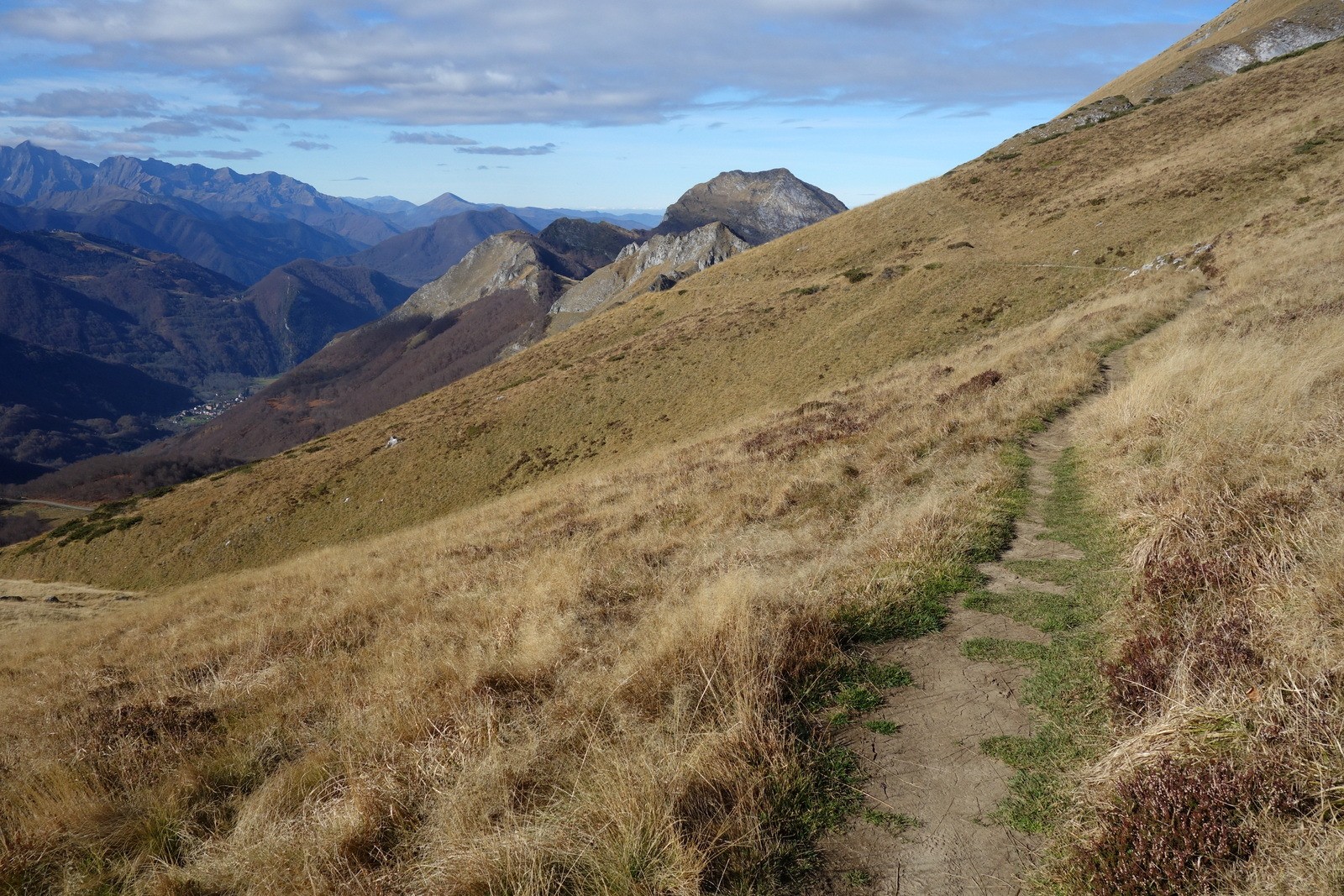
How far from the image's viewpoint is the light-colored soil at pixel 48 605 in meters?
22.3

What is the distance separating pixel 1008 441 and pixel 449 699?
1000 centimetres

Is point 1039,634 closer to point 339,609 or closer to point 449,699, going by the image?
point 449,699

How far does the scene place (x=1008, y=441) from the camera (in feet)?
37.5

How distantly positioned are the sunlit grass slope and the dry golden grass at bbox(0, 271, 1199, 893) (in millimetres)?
23671

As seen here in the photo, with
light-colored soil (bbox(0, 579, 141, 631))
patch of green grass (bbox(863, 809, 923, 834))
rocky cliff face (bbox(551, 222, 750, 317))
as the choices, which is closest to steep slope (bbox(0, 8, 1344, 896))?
patch of green grass (bbox(863, 809, 923, 834))

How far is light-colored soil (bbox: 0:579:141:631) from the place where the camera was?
877 inches

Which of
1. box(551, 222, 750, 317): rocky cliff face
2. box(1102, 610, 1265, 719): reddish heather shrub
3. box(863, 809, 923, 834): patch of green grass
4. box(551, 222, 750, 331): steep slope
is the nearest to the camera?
box(863, 809, 923, 834): patch of green grass

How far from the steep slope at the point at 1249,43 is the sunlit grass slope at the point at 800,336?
14.1m

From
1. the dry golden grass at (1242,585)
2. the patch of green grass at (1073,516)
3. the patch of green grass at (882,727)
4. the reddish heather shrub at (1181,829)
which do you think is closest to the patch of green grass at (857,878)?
the reddish heather shrub at (1181,829)

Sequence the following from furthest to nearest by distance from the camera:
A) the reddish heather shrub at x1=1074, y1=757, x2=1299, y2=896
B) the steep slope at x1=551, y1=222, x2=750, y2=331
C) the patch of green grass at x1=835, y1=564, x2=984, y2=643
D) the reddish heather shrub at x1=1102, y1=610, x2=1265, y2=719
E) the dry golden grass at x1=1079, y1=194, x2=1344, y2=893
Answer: the steep slope at x1=551, y1=222, x2=750, y2=331, the patch of green grass at x1=835, y1=564, x2=984, y2=643, the reddish heather shrub at x1=1102, y1=610, x2=1265, y2=719, the dry golden grass at x1=1079, y1=194, x2=1344, y2=893, the reddish heather shrub at x1=1074, y1=757, x2=1299, y2=896

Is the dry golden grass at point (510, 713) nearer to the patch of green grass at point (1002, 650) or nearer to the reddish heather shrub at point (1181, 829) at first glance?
the patch of green grass at point (1002, 650)

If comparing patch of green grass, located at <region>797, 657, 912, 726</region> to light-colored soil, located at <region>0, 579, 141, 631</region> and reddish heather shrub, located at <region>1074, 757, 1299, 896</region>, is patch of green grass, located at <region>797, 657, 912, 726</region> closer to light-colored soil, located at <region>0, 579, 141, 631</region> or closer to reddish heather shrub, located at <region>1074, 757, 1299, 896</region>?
reddish heather shrub, located at <region>1074, 757, 1299, 896</region>

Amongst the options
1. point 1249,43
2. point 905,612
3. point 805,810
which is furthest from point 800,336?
point 1249,43

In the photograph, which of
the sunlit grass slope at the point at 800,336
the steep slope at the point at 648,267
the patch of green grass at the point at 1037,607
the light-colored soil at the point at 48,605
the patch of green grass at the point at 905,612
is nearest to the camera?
the patch of green grass at the point at 1037,607
